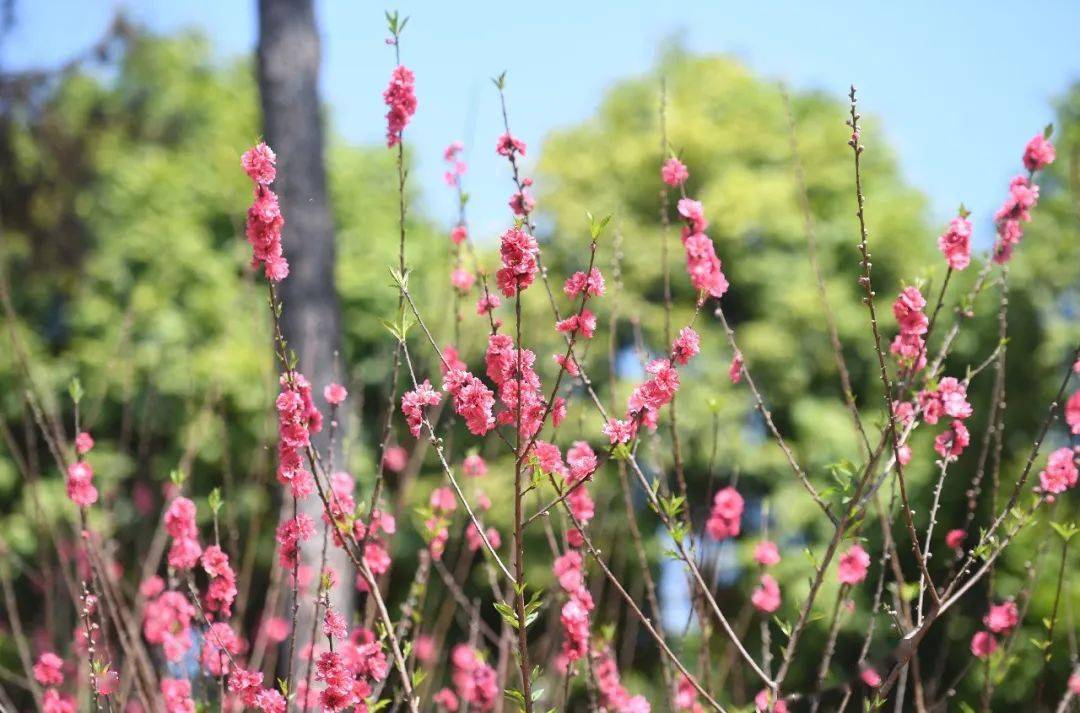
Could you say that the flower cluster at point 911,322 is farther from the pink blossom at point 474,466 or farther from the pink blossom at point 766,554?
the pink blossom at point 474,466

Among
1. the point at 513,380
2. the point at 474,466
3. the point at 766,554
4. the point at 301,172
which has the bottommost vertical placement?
the point at 766,554

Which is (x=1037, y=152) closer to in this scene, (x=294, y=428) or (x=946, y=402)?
(x=946, y=402)

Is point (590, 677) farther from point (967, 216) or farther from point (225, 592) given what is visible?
point (967, 216)

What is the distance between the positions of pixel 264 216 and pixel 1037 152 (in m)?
1.57

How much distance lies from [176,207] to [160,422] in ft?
8.71

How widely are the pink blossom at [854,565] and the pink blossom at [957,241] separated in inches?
26.1

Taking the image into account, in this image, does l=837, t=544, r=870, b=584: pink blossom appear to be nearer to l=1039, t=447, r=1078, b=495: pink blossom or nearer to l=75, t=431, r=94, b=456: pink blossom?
l=1039, t=447, r=1078, b=495: pink blossom

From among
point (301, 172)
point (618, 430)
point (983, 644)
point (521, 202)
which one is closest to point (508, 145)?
point (521, 202)

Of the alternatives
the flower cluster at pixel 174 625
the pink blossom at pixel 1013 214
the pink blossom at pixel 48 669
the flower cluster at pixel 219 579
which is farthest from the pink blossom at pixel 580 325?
the pink blossom at pixel 48 669

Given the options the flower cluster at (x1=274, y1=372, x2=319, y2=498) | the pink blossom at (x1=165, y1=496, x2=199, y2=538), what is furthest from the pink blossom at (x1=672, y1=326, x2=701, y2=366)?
the pink blossom at (x1=165, y1=496, x2=199, y2=538)

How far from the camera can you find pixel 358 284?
11.0 m

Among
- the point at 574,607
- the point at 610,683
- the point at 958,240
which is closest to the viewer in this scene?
the point at 574,607

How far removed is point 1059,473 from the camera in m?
2.34

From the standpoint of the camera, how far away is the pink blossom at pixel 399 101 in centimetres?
219
